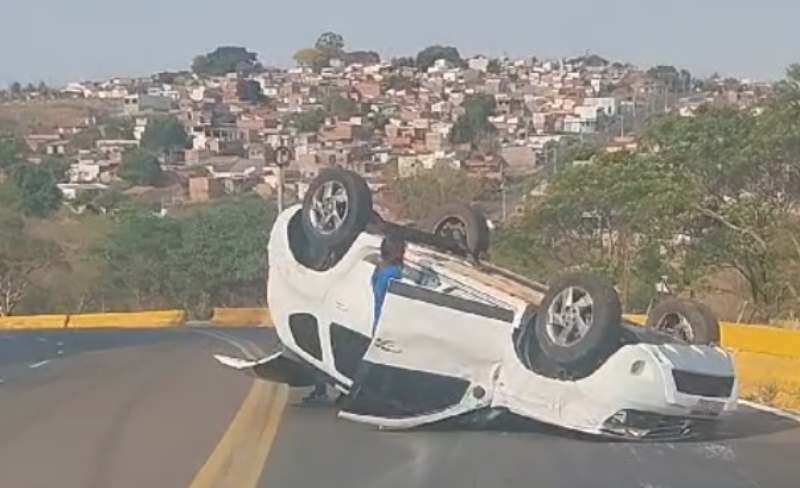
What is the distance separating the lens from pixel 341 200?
15.6 metres

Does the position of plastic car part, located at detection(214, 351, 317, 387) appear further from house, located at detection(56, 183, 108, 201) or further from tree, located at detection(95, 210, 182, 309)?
house, located at detection(56, 183, 108, 201)

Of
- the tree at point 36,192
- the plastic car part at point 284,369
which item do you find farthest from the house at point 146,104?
the plastic car part at point 284,369

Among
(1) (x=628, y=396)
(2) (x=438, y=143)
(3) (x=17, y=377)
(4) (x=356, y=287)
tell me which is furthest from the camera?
(2) (x=438, y=143)

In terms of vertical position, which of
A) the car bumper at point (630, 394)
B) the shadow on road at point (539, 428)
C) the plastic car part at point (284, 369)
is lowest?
the shadow on road at point (539, 428)

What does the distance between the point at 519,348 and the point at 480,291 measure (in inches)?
26.4

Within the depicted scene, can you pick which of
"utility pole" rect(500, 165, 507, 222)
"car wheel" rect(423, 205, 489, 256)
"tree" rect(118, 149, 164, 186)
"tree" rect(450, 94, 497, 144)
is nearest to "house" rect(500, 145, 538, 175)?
"utility pole" rect(500, 165, 507, 222)

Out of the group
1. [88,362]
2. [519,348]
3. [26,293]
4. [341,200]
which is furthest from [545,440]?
[26,293]

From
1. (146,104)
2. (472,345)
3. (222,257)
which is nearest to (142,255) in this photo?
(222,257)

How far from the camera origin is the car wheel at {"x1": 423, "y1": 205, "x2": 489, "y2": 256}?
54.1 ft

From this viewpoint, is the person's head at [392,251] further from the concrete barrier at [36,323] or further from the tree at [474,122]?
the tree at [474,122]

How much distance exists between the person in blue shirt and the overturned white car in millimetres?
67

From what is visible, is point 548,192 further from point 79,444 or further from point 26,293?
point 79,444

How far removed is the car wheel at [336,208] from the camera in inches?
602

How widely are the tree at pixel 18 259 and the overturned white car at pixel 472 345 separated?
51985mm
